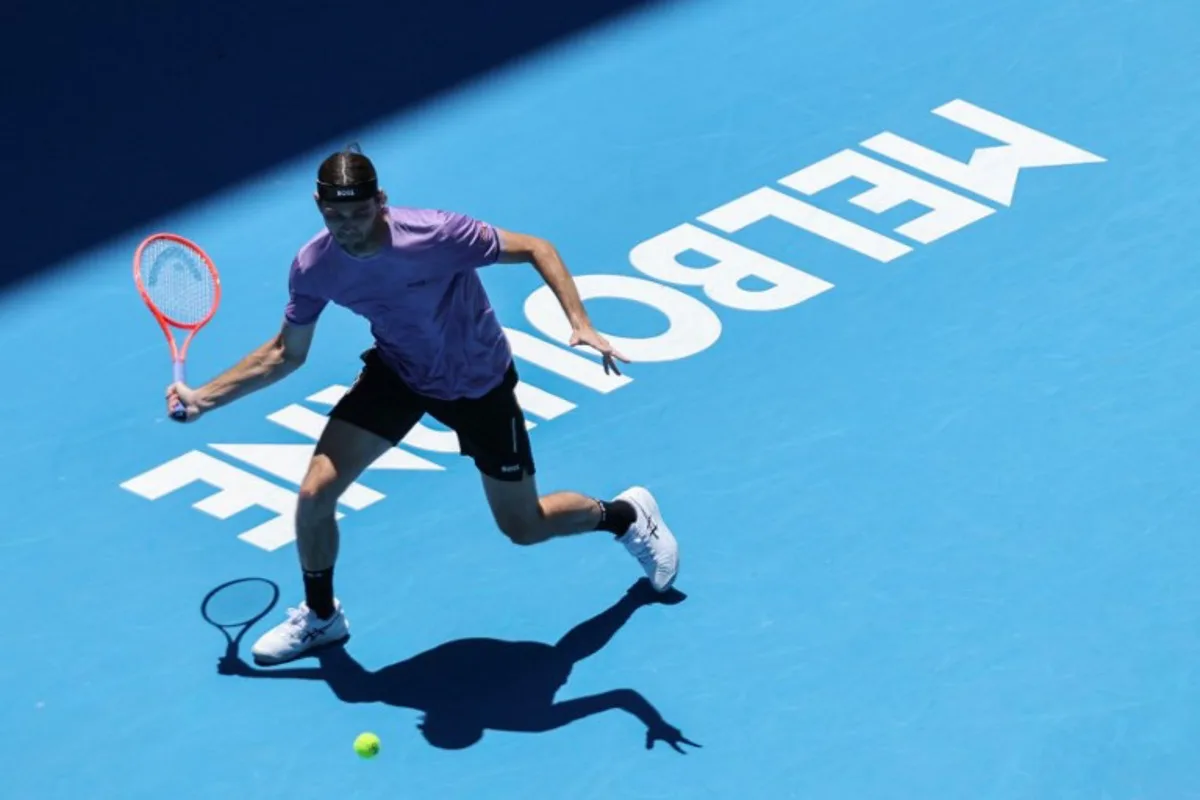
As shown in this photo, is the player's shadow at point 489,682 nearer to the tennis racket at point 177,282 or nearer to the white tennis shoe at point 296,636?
the white tennis shoe at point 296,636

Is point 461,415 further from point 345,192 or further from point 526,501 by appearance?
point 345,192

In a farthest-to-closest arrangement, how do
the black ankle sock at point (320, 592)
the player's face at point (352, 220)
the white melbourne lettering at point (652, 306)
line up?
the white melbourne lettering at point (652, 306) < the black ankle sock at point (320, 592) < the player's face at point (352, 220)

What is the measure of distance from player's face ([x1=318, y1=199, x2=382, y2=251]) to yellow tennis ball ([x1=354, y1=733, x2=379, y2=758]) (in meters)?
1.79

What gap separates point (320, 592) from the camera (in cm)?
900

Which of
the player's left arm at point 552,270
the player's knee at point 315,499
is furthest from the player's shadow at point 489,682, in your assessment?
the player's left arm at point 552,270

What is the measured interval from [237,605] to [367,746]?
1.13 m

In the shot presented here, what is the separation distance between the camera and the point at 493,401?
28.9 feet

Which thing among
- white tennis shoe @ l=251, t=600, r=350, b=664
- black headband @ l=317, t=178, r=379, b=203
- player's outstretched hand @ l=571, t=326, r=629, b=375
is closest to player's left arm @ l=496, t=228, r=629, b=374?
player's outstretched hand @ l=571, t=326, r=629, b=375

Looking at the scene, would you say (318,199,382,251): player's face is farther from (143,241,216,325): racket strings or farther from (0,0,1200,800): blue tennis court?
(0,0,1200,800): blue tennis court

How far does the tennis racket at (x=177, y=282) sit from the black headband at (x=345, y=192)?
1231mm

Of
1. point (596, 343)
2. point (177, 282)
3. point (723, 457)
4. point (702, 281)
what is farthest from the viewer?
point (702, 281)

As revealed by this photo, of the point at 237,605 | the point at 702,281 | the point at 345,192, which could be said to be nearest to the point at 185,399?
the point at 345,192

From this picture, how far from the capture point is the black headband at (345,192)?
811cm

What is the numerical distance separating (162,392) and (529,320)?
1.72 meters
